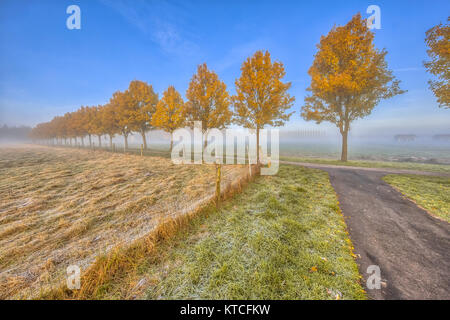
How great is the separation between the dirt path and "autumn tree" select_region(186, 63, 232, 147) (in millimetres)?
13999

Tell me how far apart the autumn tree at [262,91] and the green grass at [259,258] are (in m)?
8.12

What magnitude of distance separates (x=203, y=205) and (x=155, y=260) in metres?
2.49

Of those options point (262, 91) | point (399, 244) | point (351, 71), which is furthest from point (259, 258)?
point (351, 71)

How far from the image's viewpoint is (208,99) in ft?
56.2

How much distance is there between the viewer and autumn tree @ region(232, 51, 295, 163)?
13211 mm

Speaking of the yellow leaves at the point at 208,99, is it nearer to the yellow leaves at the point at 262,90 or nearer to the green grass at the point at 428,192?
the yellow leaves at the point at 262,90

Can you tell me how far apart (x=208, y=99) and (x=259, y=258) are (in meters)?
16.9

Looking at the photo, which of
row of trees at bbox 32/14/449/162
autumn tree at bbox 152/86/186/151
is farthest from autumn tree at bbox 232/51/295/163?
autumn tree at bbox 152/86/186/151

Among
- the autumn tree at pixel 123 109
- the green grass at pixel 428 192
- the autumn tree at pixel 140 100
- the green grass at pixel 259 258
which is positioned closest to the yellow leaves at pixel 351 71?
the green grass at pixel 428 192

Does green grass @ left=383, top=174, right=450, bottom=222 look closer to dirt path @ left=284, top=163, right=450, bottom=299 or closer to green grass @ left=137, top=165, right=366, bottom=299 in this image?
dirt path @ left=284, top=163, right=450, bottom=299

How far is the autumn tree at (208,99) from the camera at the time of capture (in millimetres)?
17078

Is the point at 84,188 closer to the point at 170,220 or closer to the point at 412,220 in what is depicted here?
the point at 170,220

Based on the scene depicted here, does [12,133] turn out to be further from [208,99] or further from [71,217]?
[71,217]

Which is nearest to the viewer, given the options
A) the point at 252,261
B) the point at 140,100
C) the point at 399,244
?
the point at 252,261
